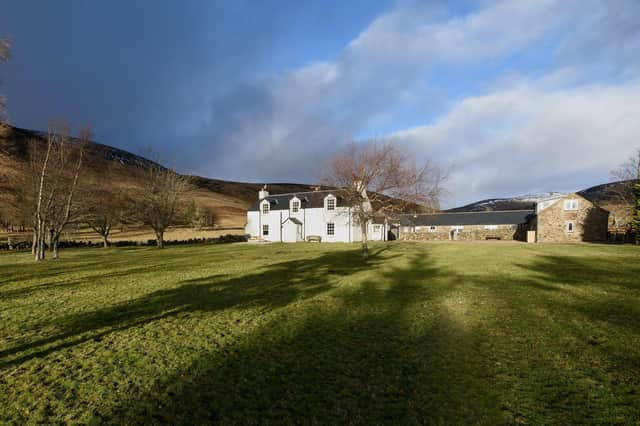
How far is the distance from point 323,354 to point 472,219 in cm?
6102

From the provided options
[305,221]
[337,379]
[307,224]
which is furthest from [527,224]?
[337,379]

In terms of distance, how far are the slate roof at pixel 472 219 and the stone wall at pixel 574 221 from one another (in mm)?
9133

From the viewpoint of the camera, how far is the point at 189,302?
1166 centimetres

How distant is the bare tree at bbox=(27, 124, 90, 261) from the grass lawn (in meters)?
19.2

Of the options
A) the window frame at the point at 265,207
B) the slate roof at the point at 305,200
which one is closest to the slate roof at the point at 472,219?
the slate roof at the point at 305,200

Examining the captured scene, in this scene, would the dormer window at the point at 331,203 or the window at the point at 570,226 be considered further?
the dormer window at the point at 331,203

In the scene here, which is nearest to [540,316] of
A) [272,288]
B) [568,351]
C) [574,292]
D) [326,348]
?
[568,351]

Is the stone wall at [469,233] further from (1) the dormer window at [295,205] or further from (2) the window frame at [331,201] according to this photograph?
(1) the dormer window at [295,205]

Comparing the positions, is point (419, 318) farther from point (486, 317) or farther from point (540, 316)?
point (540, 316)

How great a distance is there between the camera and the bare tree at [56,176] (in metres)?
28.6

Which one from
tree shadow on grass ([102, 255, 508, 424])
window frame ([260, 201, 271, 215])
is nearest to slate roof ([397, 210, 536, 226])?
window frame ([260, 201, 271, 215])

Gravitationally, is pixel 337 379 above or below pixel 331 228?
below

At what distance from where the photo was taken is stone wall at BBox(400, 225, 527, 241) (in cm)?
5628

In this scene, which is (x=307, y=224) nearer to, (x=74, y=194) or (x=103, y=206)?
(x=103, y=206)
